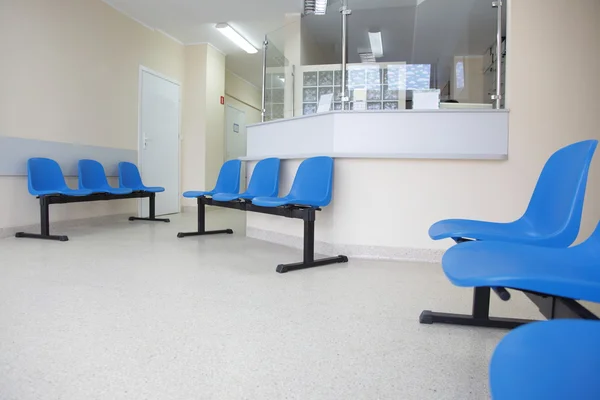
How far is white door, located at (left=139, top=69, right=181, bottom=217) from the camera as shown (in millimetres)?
5785

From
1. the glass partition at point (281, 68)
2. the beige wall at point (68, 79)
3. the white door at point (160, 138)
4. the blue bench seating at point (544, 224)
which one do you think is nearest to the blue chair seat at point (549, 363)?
the blue bench seating at point (544, 224)

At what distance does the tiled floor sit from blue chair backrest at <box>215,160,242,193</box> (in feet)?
4.93

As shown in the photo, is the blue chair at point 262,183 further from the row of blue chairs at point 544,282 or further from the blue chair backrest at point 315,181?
the row of blue chairs at point 544,282

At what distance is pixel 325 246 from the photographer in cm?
338

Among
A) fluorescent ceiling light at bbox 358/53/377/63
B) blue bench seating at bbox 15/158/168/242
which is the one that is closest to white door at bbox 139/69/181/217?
blue bench seating at bbox 15/158/168/242

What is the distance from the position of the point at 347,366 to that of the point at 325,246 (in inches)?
81.8

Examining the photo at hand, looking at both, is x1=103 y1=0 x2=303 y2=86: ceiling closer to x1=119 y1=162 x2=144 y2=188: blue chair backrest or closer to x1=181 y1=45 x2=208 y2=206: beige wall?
x1=181 y1=45 x2=208 y2=206: beige wall

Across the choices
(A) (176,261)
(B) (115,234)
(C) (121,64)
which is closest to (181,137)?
(C) (121,64)

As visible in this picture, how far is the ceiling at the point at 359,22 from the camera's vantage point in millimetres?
4016

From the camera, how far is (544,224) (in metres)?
1.56

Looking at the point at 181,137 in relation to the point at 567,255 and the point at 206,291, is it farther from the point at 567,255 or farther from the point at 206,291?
the point at 567,255

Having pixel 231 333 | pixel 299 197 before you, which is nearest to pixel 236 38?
pixel 299 197

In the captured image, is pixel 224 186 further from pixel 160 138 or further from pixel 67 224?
pixel 160 138

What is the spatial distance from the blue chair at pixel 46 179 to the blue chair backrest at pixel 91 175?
266 millimetres
